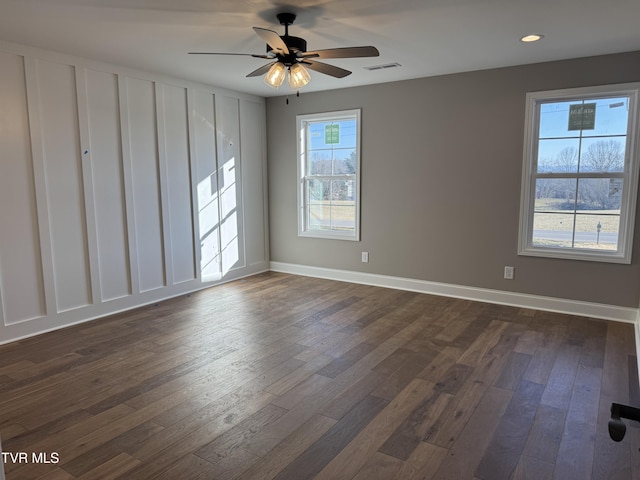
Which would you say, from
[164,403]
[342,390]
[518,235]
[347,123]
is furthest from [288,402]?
[347,123]

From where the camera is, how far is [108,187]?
13.8 ft

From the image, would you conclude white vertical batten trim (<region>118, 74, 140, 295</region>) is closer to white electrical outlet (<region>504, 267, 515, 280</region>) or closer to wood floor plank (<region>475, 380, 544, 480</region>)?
wood floor plank (<region>475, 380, 544, 480</region>)

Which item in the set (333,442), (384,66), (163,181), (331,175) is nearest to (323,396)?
(333,442)

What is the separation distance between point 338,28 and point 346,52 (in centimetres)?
42

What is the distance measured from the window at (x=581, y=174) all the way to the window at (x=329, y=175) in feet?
6.50

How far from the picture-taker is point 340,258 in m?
5.70

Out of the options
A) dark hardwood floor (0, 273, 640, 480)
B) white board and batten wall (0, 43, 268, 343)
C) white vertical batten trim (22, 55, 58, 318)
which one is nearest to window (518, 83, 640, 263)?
dark hardwood floor (0, 273, 640, 480)

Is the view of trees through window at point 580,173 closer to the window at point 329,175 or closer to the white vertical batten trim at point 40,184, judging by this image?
the window at point 329,175

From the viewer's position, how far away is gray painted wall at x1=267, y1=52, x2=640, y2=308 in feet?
13.5

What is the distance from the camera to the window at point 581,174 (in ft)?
12.8

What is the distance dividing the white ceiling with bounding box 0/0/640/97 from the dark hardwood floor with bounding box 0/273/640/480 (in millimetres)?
2418

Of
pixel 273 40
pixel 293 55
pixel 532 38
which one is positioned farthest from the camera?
pixel 532 38

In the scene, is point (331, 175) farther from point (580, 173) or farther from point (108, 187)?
point (580, 173)

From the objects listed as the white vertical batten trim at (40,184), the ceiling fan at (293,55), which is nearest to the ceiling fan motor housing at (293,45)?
the ceiling fan at (293,55)
